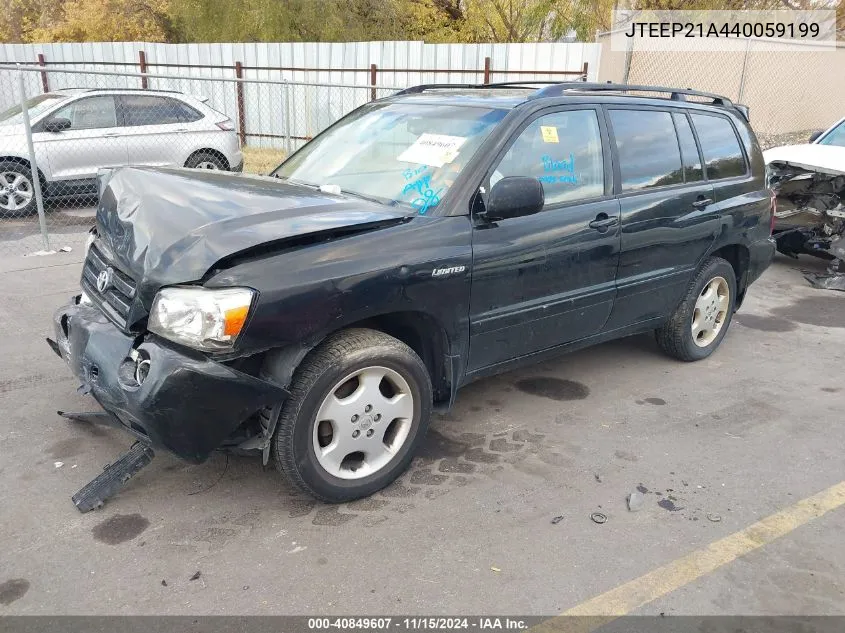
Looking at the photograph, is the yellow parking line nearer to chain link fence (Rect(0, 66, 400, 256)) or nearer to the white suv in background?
chain link fence (Rect(0, 66, 400, 256))

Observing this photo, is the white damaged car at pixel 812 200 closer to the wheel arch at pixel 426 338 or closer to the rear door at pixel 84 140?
the wheel arch at pixel 426 338

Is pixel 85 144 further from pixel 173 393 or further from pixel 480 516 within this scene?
pixel 480 516

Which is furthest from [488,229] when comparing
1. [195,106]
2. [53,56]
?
[53,56]

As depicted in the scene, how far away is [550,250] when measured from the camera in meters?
3.75

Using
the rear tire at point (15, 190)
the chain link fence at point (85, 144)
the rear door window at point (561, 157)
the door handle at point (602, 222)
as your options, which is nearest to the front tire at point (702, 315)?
the door handle at point (602, 222)

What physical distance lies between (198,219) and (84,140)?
7695mm

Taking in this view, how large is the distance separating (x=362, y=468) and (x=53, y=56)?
57.2ft

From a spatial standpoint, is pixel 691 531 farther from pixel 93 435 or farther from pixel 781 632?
pixel 93 435

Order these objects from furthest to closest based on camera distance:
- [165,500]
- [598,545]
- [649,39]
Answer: [649,39], [165,500], [598,545]

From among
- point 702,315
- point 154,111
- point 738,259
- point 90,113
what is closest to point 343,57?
point 154,111

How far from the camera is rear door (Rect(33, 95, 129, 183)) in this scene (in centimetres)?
929

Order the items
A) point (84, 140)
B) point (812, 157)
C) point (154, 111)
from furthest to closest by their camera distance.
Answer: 1. point (154, 111)
2. point (84, 140)
3. point (812, 157)

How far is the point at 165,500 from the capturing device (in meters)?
3.22

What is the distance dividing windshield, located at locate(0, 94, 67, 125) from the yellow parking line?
969cm
